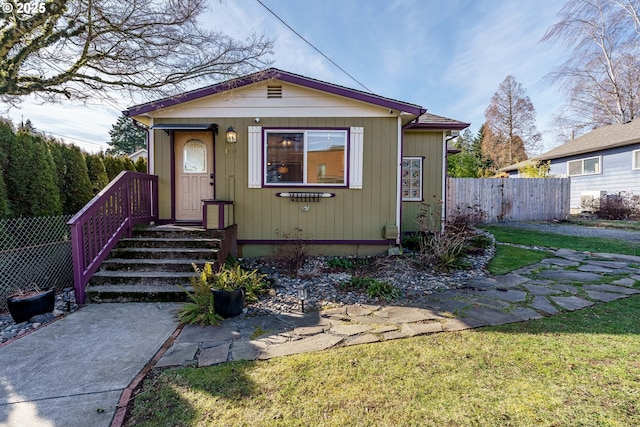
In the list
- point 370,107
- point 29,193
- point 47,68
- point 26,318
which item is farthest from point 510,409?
point 47,68

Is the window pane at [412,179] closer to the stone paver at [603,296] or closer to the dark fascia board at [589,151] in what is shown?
the stone paver at [603,296]

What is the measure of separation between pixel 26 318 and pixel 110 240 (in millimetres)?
1446

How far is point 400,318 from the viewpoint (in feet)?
11.0

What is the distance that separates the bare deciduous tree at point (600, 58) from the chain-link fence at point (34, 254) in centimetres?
2266

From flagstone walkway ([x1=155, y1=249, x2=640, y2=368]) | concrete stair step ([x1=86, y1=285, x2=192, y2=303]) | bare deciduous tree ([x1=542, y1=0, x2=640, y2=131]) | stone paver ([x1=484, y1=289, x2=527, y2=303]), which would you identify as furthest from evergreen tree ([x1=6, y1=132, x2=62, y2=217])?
bare deciduous tree ([x1=542, y1=0, x2=640, y2=131])

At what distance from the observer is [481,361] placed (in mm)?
2385

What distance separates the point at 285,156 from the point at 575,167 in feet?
55.8

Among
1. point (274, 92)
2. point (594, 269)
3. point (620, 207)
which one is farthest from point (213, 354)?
point (620, 207)

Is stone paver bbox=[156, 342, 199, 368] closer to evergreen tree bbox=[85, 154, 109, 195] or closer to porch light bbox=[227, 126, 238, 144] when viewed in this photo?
porch light bbox=[227, 126, 238, 144]

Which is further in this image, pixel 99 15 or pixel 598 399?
pixel 99 15

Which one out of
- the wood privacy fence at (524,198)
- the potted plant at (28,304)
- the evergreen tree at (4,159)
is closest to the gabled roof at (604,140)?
the wood privacy fence at (524,198)

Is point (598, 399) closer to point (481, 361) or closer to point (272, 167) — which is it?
point (481, 361)

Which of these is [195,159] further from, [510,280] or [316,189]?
[510,280]

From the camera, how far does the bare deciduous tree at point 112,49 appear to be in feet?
14.6
